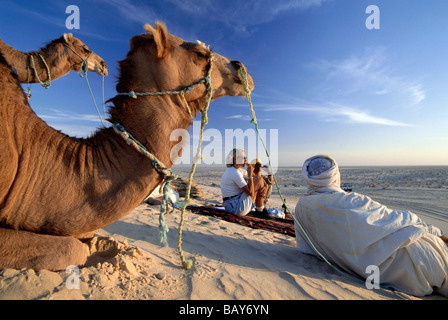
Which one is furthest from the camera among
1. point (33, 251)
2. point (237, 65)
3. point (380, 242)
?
point (380, 242)

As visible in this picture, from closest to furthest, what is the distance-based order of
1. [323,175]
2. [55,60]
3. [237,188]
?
[323,175] → [55,60] → [237,188]

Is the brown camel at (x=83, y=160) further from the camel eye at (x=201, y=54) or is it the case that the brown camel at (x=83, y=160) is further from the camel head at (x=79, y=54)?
the camel head at (x=79, y=54)

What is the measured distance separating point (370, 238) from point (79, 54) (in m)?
5.73

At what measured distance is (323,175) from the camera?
317 cm

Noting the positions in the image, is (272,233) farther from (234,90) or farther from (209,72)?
(209,72)

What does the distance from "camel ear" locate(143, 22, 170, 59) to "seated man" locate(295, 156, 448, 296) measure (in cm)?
227

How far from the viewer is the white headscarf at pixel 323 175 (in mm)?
3180

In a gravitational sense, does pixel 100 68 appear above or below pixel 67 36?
below

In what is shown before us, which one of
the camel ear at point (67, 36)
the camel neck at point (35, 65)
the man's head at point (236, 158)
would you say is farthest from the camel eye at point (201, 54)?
the man's head at point (236, 158)

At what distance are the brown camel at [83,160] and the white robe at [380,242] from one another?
2.05 meters

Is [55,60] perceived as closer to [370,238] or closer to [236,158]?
[236,158]

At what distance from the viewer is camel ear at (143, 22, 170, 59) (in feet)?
6.66

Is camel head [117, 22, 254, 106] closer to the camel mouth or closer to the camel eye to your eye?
the camel eye

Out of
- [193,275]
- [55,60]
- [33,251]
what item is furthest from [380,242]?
[55,60]
